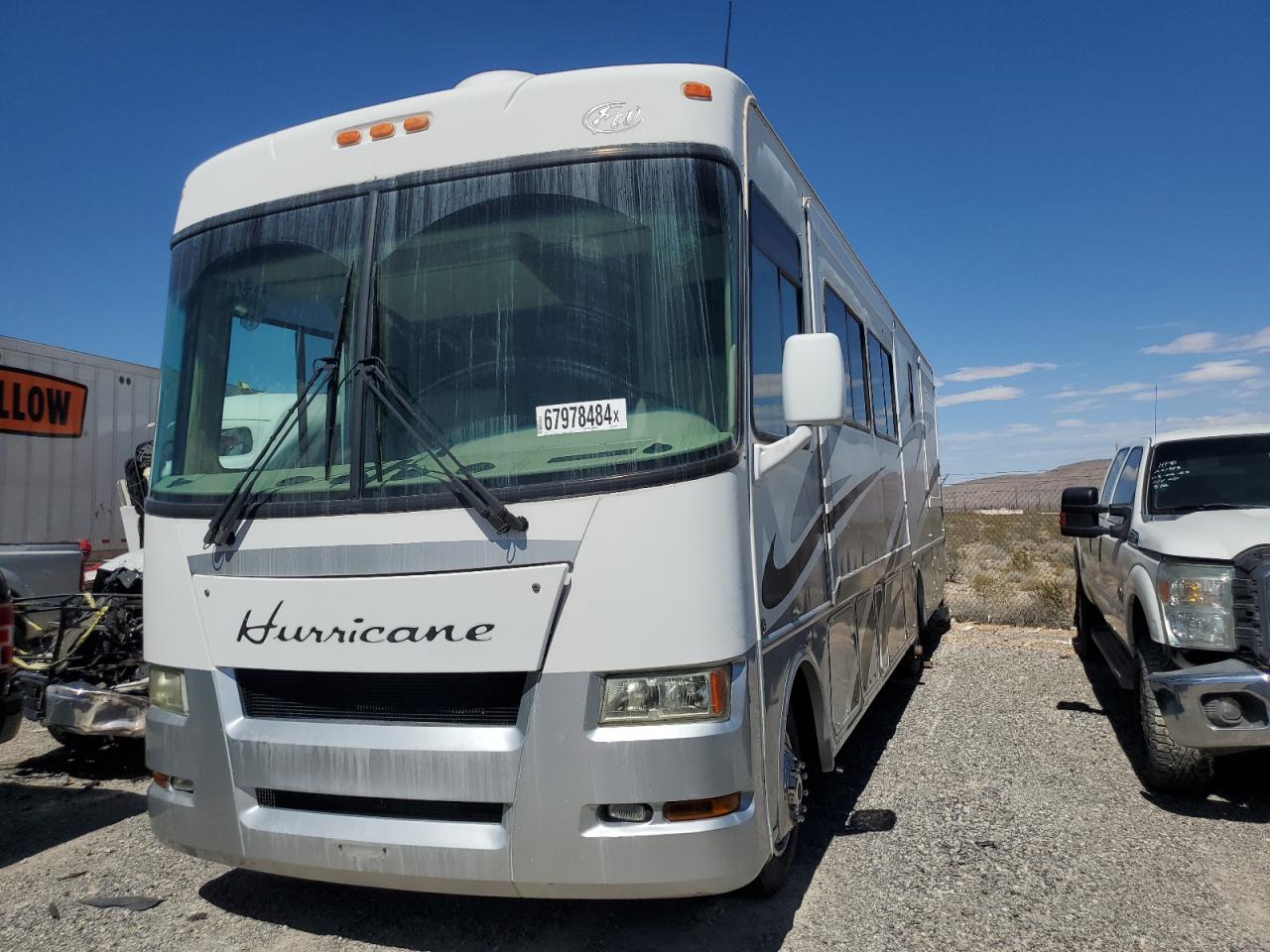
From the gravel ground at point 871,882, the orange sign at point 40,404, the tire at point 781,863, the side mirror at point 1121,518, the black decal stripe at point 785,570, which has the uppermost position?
the orange sign at point 40,404

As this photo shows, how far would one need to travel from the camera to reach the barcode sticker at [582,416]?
122 inches

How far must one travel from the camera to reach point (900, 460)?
731 centimetres

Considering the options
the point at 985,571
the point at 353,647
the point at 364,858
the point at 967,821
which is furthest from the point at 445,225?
the point at 985,571

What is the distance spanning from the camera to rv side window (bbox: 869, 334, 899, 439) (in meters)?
6.26

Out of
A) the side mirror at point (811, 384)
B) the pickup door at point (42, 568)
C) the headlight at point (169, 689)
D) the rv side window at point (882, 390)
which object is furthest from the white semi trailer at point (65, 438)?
the side mirror at point (811, 384)

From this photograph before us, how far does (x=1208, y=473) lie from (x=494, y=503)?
17.5 ft

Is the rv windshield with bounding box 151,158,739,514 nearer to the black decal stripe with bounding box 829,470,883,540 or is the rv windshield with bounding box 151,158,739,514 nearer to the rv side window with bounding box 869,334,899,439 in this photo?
the black decal stripe with bounding box 829,470,883,540

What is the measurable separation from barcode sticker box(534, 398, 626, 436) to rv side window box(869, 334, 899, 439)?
3.37m

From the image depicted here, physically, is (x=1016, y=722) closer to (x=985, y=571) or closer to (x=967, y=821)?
(x=967, y=821)

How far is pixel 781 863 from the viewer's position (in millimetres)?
3773

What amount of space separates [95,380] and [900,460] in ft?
27.1

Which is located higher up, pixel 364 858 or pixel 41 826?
pixel 364 858

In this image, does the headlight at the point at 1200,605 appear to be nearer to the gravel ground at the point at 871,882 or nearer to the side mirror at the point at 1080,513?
the gravel ground at the point at 871,882

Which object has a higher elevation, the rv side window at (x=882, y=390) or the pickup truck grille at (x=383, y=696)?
the rv side window at (x=882, y=390)
